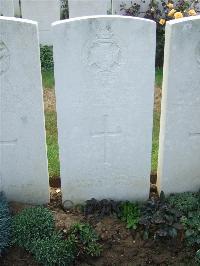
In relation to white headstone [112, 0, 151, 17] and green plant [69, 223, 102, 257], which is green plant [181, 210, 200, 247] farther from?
white headstone [112, 0, 151, 17]

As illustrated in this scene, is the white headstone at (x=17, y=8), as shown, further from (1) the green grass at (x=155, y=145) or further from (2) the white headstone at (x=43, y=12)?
(1) the green grass at (x=155, y=145)

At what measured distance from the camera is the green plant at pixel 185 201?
4.22m

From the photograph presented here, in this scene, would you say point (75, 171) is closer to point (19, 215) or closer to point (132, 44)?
point (19, 215)

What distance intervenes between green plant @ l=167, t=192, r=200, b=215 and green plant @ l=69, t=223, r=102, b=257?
32.5 inches

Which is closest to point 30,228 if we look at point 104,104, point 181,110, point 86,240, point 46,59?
point 86,240

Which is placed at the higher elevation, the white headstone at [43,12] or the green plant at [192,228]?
the white headstone at [43,12]

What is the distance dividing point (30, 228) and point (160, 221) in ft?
3.75

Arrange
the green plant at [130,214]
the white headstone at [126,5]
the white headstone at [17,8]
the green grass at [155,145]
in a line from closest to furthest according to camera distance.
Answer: the green plant at [130,214]
the green grass at [155,145]
the white headstone at [126,5]
the white headstone at [17,8]

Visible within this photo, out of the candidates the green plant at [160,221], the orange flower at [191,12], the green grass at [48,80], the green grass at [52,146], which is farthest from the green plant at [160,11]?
the green plant at [160,221]

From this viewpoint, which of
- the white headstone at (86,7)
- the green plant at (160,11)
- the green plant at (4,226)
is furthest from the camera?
the white headstone at (86,7)

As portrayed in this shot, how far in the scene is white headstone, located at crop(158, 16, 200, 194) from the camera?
12.7 ft

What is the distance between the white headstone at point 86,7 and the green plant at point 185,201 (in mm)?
5837

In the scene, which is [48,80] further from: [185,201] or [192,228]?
[192,228]

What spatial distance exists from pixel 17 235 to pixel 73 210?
2.18 feet
